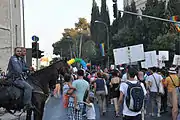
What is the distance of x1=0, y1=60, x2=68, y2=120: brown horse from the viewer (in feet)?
35.0

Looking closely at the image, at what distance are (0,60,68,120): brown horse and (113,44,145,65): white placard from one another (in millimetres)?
9008

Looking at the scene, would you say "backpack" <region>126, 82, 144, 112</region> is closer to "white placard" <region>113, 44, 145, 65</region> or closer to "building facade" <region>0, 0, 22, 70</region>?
"white placard" <region>113, 44, 145, 65</region>

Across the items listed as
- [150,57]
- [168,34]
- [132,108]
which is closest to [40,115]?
[132,108]

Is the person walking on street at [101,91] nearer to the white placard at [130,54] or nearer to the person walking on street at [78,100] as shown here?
the white placard at [130,54]

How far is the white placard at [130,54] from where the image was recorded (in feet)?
68.0

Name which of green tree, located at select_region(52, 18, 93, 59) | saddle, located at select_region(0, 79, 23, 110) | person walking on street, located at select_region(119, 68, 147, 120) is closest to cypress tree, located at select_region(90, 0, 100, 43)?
green tree, located at select_region(52, 18, 93, 59)

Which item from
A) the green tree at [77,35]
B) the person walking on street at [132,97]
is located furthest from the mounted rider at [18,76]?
the green tree at [77,35]

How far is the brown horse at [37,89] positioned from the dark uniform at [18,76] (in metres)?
0.14

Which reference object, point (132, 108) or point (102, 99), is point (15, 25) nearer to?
point (102, 99)

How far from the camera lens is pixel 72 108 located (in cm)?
962

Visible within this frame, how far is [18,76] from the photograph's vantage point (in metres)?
10.6

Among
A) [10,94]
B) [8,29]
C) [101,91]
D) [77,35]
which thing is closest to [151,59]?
[101,91]

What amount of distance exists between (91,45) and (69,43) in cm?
2062

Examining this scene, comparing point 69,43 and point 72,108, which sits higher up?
point 69,43
